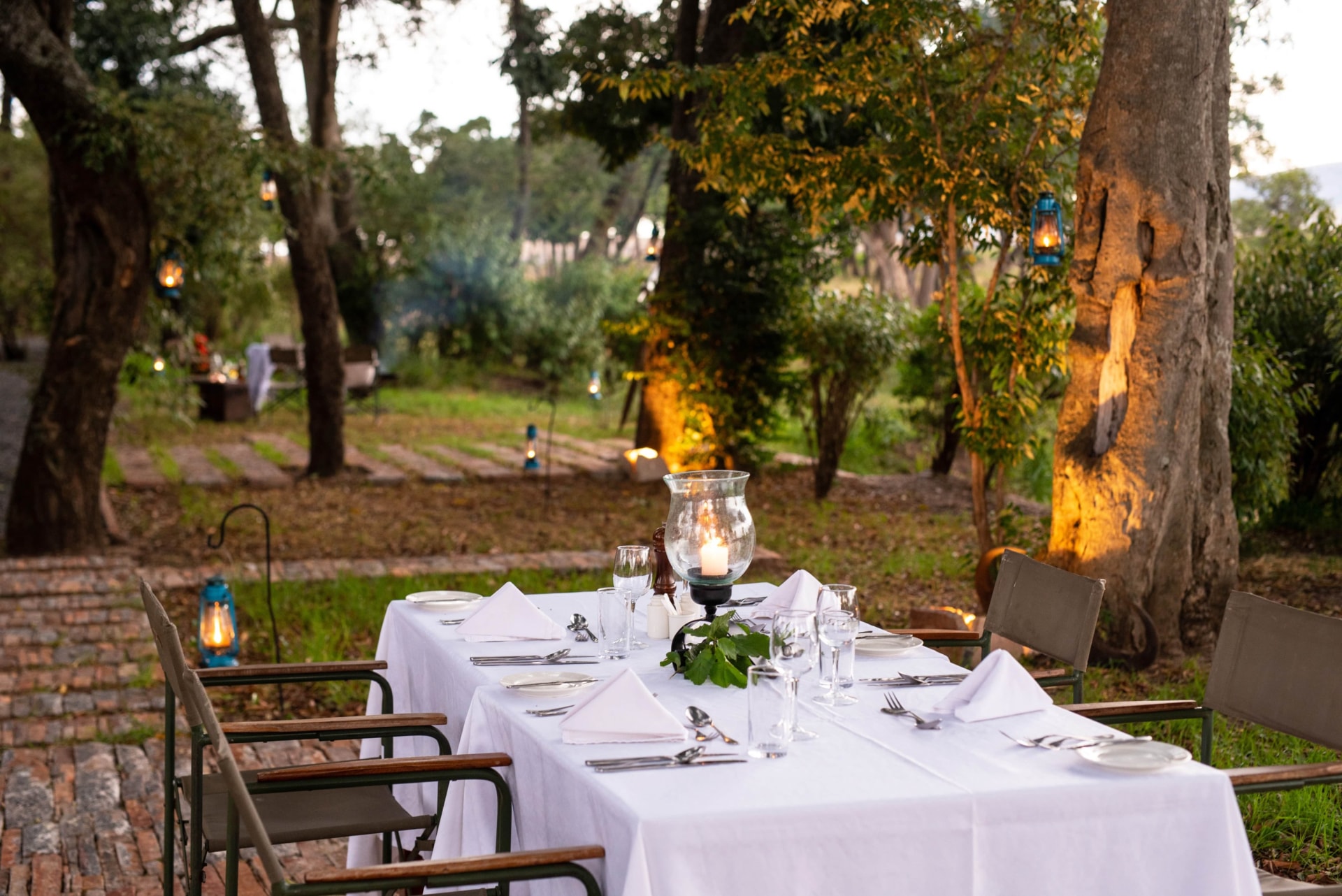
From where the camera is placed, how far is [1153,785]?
2139 millimetres

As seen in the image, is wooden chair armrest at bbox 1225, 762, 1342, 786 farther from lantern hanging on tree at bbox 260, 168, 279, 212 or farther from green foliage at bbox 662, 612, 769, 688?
lantern hanging on tree at bbox 260, 168, 279, 212

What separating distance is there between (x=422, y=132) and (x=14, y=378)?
31.2 ft

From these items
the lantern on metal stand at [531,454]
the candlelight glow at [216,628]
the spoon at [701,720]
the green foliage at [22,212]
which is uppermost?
the green foliage at [22,212]

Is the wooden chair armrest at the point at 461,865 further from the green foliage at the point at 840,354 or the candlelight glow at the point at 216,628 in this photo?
the green foliage at the point at 840,354

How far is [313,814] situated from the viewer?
9.45 feet

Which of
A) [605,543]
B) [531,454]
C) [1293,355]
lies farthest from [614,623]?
[531,454]

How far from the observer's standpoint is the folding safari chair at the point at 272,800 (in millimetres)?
2662

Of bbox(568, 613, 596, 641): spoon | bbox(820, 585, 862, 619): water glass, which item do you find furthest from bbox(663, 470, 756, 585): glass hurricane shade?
bbox(568, 613, 596, 641): spoon

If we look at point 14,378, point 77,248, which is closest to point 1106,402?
point 77,248

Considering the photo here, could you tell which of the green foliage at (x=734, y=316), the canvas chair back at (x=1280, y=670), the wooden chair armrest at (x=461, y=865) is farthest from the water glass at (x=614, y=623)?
the green foliage at (x=734, y=316)

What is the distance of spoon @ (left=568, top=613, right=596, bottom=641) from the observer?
128 inches

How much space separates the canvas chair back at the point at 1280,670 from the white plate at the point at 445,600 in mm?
1855

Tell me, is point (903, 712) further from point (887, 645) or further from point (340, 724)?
point (340, 724)

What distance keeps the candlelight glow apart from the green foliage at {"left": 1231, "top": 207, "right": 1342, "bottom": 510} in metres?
4.83
